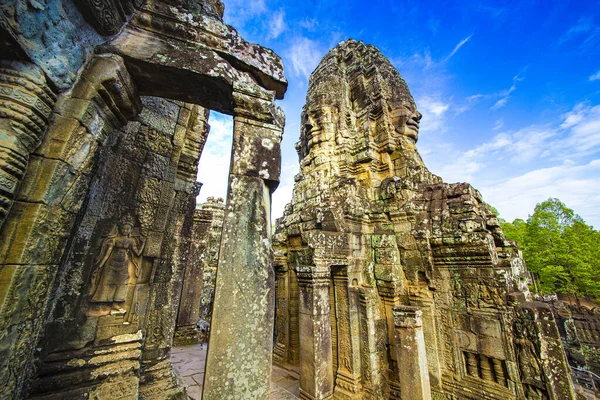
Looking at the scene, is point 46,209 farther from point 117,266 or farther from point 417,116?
point 417,116

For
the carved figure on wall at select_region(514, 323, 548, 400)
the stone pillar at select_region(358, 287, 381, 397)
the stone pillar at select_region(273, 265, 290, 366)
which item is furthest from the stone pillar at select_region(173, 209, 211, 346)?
the carved figure on wall at select_region(514, 323, 548, 400)

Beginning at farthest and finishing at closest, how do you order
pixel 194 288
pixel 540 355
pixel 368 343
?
1. pixel 194 288
2. pixel 368 343
3. pixel 540 355

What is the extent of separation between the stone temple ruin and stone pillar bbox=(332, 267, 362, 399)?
0.12ft

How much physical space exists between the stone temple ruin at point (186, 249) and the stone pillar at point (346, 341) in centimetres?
4

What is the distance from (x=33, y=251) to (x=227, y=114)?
6.56ft

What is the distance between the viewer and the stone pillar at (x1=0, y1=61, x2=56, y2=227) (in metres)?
1.43

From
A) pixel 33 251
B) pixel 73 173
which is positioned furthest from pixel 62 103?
pixel 33 251

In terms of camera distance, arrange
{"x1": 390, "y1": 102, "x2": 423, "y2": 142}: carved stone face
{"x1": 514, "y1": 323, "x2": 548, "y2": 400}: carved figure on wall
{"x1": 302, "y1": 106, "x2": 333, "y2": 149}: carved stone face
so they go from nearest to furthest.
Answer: {"x1": 514, "y1": 323, "x2": 548, "y2": 400}: carved figure on wall, {"x1": 390, "y1": 102, "x2": 423, "y2": 142}: carved stone face, {"x1": 302, "y1": 106, "x2": 333, "y2": 149}: carved stone face

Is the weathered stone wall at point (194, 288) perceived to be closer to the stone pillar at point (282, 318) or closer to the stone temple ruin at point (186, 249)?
the stone temple ruin at point (186, 249)

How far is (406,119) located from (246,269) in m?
9.42

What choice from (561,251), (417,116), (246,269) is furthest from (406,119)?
(561,251)

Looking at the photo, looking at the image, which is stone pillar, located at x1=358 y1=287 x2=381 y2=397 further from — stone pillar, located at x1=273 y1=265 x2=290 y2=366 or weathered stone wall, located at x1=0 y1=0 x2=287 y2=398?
weathered stone wall, located at x1=0 y1=0 x2=287 y2=398

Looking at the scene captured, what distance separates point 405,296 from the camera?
6473mm

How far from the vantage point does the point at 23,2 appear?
142 centimetres
